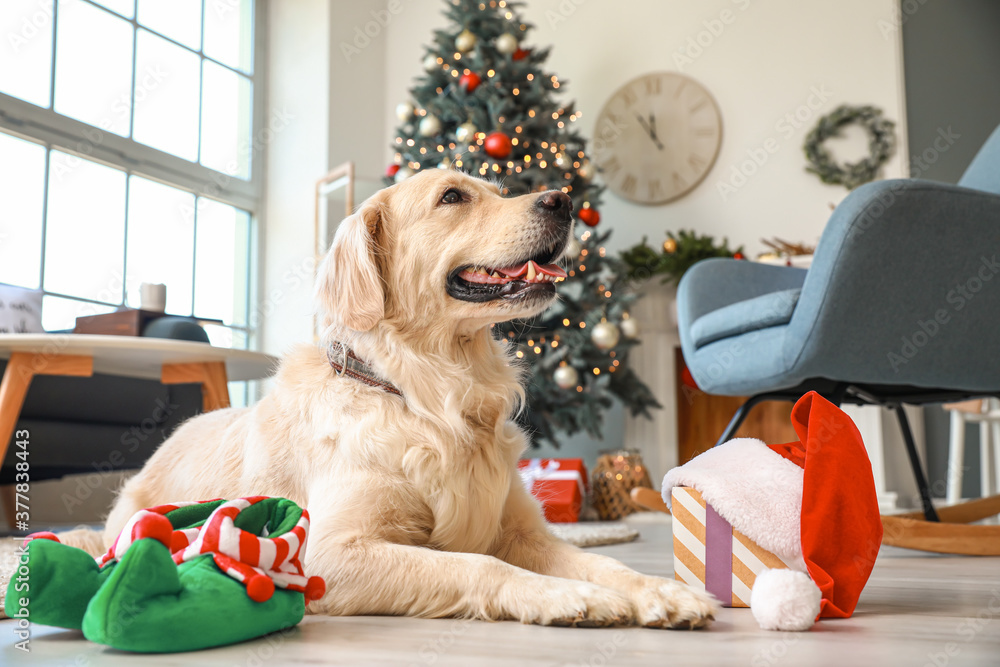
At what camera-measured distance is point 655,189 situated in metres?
4.92

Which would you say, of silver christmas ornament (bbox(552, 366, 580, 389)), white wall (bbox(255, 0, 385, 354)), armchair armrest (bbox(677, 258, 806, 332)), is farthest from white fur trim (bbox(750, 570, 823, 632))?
white wall (bbox(255, 0, 385, 354))

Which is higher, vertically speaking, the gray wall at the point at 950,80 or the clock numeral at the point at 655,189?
the gray wall at the point at 950,80

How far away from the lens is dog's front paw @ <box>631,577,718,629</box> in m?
0.98

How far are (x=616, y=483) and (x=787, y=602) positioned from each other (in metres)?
2.82

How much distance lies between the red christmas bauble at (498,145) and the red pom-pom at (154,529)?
3165 millimetres

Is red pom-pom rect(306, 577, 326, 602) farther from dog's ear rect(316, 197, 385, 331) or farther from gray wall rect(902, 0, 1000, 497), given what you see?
gray wall rect(902, 0, 1000, 497)

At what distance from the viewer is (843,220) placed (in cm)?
187

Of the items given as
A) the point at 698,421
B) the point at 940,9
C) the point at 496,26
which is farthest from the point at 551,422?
the point at 940,9

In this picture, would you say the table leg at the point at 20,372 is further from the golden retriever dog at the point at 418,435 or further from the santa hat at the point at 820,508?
the santa hat at the point at 820,508

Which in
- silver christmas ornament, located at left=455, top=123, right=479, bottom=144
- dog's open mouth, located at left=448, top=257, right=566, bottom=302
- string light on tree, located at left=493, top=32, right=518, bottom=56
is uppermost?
string light on tree, located at left=493, top=32, right=518, bottom=56

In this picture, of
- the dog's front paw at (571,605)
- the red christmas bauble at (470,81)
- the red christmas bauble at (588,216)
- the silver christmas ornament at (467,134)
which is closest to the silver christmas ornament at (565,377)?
the red christmas bauble at (588,216)

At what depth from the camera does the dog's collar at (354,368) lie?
1337mm

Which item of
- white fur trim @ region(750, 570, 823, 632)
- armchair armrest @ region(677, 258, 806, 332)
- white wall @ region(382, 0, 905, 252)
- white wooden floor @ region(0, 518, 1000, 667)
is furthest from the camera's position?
white wall @ region(382, 0, 905, 252)

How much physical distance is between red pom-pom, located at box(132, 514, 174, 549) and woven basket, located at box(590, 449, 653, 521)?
3.03m
